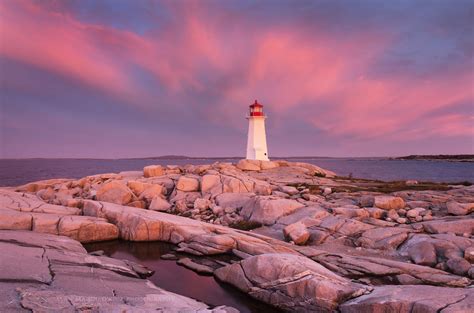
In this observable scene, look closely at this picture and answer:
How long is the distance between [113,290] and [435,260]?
41.6 feet

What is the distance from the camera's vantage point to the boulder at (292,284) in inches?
382

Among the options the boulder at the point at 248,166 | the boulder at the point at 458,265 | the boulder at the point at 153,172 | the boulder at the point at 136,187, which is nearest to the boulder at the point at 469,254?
the boulder at the point at 458,265

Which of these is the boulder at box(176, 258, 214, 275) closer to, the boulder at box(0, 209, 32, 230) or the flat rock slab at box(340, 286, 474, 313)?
the flat rock slab at box(340, 286, 474, 313)

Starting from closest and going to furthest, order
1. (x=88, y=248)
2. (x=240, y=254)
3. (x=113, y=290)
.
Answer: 1. (x=113, y=290)
2. (x=240, y=254)
3. (x=88, y=248)

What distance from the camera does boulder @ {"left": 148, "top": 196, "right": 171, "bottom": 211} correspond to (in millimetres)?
25688

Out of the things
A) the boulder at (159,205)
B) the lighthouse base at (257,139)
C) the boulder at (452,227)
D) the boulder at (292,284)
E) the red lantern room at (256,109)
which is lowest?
the boulder at (292,284)

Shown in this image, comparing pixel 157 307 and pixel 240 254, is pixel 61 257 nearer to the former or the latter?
pixel 157 307

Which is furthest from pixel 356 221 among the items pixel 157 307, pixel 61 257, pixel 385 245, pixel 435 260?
pixel 61 257

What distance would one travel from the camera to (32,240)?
13.1 m

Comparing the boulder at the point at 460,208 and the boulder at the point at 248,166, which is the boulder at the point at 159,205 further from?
the boulder at the point at 460,208

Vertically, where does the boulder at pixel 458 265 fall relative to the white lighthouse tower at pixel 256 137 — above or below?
below

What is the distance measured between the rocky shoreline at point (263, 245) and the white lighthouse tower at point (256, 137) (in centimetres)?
1951

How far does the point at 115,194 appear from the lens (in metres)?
26.0

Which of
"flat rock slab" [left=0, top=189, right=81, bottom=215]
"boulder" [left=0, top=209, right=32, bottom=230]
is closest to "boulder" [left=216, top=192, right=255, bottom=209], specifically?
"flat rock slab" [left=0, top=189, right=81, bottom=215]
